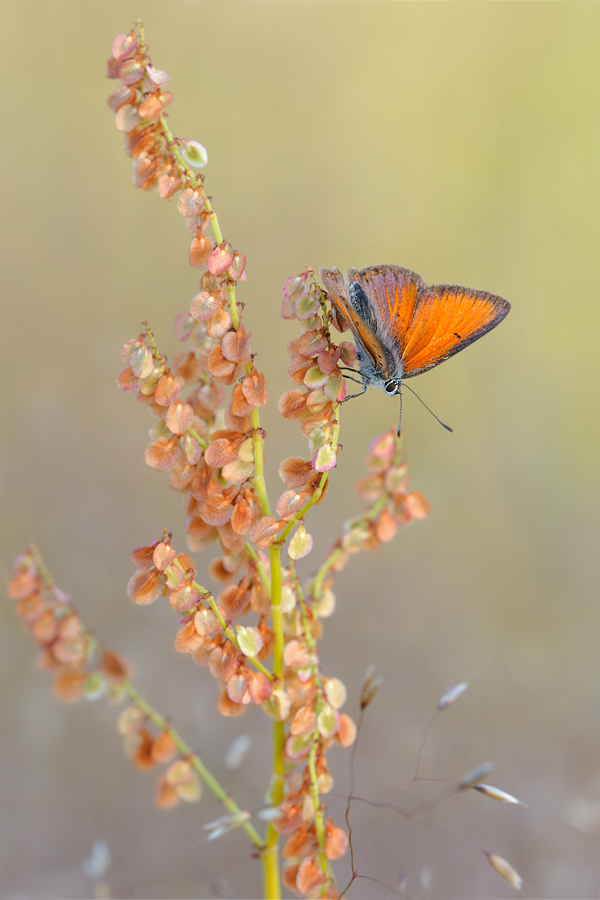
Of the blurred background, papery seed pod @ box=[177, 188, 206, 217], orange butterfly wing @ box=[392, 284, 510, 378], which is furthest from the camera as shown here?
the blurred background

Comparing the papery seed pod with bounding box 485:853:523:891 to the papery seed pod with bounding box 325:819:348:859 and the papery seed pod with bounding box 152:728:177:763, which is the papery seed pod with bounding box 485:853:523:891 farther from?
the papery seed pod with bounding box 152:728:177:763

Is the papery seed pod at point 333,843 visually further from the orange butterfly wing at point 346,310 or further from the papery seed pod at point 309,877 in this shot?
the orange butterfly wing at point 346,310

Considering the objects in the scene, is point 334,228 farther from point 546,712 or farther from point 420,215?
point 546,712

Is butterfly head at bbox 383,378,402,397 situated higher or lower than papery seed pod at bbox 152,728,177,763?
higher

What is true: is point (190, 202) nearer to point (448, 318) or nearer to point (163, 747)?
point (448, 318)

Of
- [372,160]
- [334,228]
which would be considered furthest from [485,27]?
[334,228]

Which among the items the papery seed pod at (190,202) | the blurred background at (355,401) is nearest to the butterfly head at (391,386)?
the papery seed pod at (190,202)

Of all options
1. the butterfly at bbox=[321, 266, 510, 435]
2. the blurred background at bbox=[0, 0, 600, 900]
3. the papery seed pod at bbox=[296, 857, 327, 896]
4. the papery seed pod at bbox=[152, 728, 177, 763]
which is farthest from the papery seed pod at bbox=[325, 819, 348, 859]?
the blurred background at bbox=[0, 0, 600, 900]

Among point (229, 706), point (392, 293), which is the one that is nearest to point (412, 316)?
point (392, 293)
